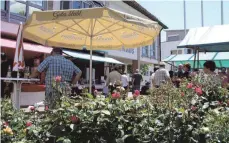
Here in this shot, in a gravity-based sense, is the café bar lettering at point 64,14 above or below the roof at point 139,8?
below

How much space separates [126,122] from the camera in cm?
266

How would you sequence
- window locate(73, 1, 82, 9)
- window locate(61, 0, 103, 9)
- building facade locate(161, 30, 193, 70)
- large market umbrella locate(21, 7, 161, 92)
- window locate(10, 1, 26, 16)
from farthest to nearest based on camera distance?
1. building facade locate(161, 30, 193, 70)
2. window locate(73, 1, 82, 9)
3. window locate(61, 0, 103, 9)
4. window locate(10, 1, 26, 16)
5. large market umbrella locate(21, 7, 161, 92)

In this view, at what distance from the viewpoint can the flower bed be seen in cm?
255

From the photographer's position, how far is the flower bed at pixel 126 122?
255cm

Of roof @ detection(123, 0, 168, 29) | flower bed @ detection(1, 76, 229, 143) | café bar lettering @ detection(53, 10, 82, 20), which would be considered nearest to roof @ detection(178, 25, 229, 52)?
café bar lettering @ detection(53, 10, 82, 20)

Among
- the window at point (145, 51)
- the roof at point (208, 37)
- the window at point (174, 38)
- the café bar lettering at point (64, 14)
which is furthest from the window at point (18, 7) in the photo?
the window at point (174, 38)

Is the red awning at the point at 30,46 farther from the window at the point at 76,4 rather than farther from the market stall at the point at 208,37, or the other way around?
the market stall at the point at 208,37

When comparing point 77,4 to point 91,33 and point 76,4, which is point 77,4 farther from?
point 91,33

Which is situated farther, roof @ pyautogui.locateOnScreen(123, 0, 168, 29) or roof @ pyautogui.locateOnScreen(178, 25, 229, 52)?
roof @ pyautogui.locateOnScreen(123, 0, 168, 29)

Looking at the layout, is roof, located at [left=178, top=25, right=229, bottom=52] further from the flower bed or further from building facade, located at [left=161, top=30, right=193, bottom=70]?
building facade, located at [left=161, top=30, right=193, bottom=70]

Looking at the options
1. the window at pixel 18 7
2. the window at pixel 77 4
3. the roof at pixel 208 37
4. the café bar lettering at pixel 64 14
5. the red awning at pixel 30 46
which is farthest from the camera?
the window at pixel 77 4

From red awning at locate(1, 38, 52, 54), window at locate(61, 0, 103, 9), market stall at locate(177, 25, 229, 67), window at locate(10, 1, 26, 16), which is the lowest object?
market stall at locate(177, 25, 229, 67)

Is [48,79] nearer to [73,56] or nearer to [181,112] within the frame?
[181,112]

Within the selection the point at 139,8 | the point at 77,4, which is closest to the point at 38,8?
the point at 77,4
